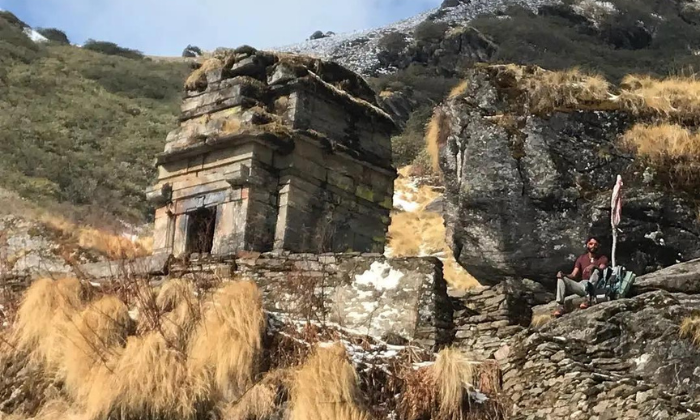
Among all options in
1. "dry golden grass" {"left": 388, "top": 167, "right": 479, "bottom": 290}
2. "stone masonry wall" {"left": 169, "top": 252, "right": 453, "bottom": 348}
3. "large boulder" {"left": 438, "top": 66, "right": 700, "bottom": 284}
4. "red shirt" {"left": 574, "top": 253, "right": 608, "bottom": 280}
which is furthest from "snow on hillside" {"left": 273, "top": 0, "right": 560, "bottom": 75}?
"red shirt" {"left": 574, "top": 253, "right": 608, "bottom": 280}

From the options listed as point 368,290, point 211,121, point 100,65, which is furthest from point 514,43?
point 368,290

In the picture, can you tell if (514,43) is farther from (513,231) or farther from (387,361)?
(387,361)

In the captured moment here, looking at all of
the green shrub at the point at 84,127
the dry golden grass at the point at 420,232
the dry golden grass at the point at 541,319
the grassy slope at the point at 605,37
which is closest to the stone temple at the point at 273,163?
the dry golden grass at the point at 420,232

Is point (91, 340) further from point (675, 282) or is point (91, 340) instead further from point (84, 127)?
point (84, 127)

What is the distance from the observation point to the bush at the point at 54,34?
56.2m

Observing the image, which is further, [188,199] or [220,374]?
[188,199]

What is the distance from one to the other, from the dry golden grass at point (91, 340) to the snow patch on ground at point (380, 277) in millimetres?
2442

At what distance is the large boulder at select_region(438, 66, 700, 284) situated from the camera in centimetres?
1055

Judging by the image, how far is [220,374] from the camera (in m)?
7.80

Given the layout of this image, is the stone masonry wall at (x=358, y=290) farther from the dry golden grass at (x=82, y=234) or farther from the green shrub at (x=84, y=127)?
the green shrub at (x=84, y=127)

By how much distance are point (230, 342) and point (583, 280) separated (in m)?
3.36

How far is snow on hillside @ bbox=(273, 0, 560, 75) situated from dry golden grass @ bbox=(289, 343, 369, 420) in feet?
139

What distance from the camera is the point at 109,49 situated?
5619 centimetres

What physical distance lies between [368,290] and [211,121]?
524 centimetres
